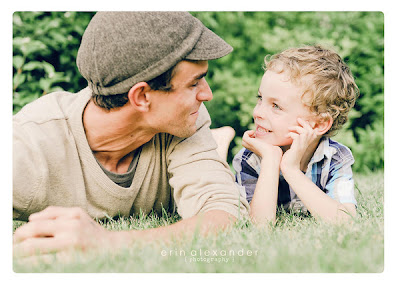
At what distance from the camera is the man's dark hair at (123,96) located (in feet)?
6.85

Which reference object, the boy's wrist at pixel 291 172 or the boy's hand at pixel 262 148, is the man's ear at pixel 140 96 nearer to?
the boy's hand at pixel 262 148

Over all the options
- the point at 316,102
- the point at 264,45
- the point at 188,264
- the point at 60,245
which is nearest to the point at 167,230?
the point at 188,264

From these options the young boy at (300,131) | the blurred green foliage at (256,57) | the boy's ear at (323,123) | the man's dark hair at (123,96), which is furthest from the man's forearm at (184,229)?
the blurred green foliage at (256,57)

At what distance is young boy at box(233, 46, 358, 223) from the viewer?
2.40 m

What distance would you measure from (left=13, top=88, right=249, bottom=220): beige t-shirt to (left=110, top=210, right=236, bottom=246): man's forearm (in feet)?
0.21

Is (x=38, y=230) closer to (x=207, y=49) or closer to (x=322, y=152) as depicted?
(x=207, y=49)

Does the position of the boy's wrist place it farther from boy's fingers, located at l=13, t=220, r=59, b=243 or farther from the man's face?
boy's fingers, located at l=13, t=220, r=59, b=243

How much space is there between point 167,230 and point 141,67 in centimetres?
71

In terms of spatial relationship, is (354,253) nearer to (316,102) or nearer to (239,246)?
(239,246)

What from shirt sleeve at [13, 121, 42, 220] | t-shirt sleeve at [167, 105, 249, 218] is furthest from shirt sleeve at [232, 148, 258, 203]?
shirt sleeve at [13, 121, 42, 220]

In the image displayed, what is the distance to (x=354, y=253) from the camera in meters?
1.69

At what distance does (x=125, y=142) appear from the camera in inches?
91.1

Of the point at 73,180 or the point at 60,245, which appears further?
the point at 73,180

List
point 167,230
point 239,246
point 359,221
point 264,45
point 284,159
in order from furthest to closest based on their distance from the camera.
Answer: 1. point 264,45
2. point 284,159
3. point 359,221
4. point 167,230
5. point 239,246
